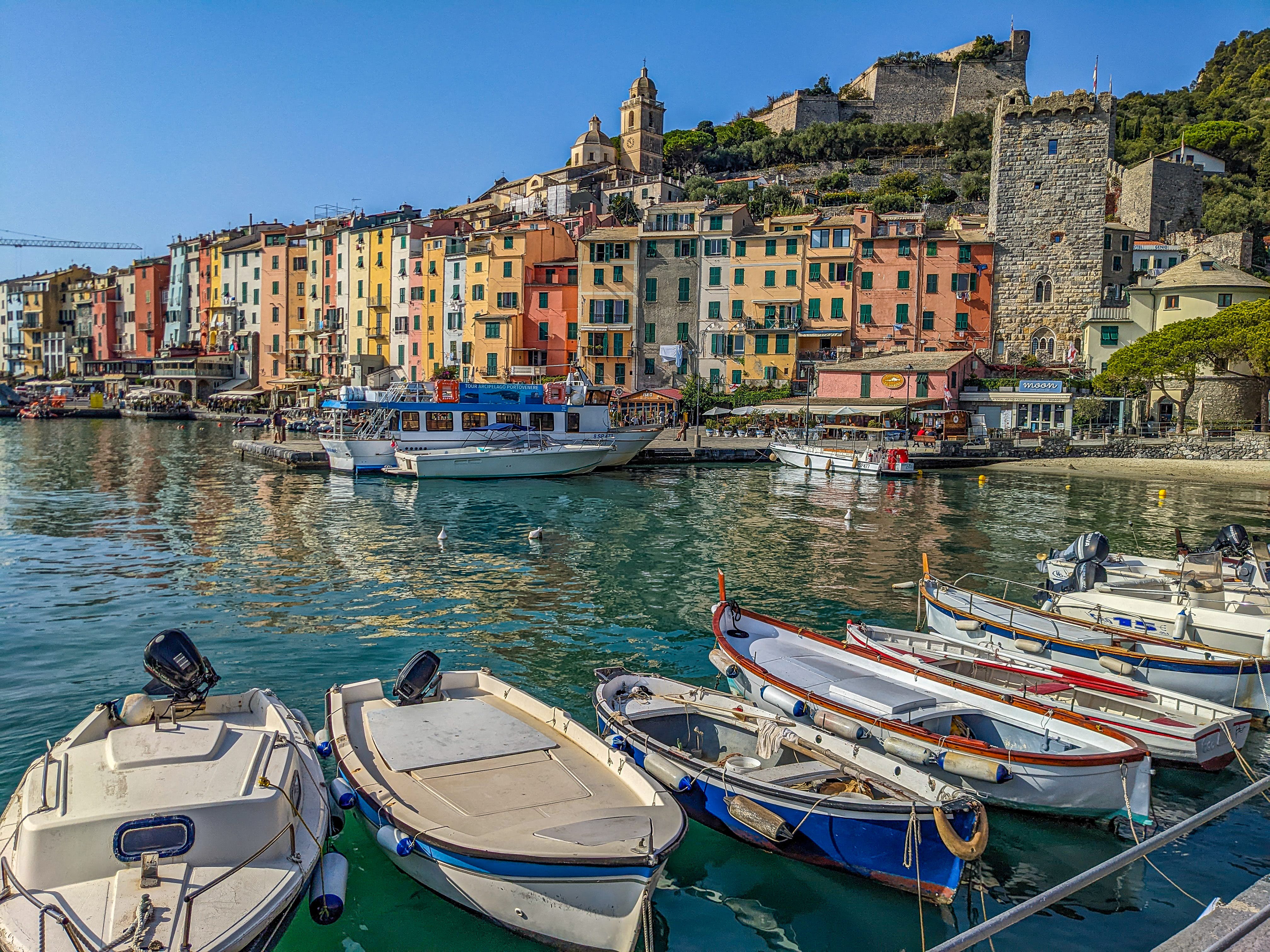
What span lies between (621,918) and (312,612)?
456 inches

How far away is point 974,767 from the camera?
8914 millimetres

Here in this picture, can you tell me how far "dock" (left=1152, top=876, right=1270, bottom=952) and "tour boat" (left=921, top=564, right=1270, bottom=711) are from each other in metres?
7.37

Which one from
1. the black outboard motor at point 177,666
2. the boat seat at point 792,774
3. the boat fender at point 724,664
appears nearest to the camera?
the boat seat at point 792,774

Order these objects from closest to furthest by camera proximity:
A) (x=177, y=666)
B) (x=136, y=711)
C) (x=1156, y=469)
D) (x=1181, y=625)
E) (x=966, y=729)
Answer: (x=136, y=711) → (x=177, y=666) → (x=966, y=729) → (x=1181, y=625) → (x=1156, y=469)

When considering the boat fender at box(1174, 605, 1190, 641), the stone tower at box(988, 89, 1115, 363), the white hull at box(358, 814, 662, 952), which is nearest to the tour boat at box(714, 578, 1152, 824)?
the white hull at box(358, 814, 662, 952)

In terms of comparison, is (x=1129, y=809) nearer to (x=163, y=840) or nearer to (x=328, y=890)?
(x=328, y=890)

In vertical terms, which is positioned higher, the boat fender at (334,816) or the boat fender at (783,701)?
the boat fender at (783,701)

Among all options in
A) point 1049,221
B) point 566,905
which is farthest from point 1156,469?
point 566,905

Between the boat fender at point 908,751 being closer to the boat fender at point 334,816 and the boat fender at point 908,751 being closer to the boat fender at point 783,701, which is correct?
the boat fender at point 783,701

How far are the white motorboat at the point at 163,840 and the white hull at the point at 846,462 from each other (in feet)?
118

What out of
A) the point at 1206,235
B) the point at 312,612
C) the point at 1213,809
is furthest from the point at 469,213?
the point at 1213,809

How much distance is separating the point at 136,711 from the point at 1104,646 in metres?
11.4

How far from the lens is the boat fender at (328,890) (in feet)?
21.8

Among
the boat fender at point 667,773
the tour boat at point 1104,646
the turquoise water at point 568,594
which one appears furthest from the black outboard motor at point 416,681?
the tour boat at point 1104,646
